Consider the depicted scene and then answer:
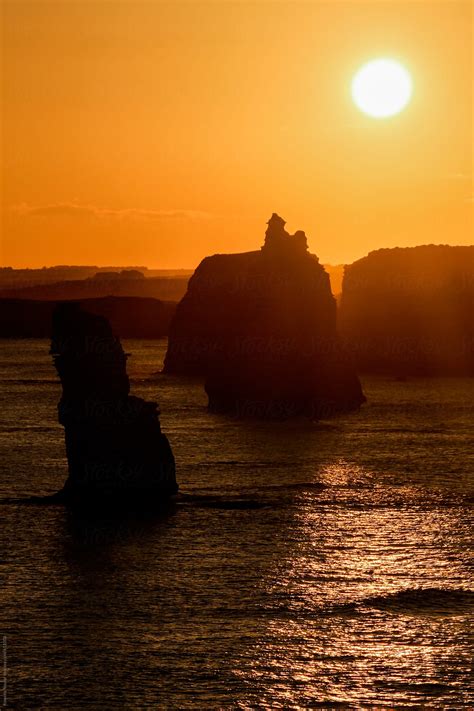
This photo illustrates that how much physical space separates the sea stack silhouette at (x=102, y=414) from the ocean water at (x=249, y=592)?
2.86 m

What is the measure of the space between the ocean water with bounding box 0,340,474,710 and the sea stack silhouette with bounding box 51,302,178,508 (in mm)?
2864

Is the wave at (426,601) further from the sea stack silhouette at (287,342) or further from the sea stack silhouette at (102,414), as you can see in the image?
the sea stack silhouette at (287,342)

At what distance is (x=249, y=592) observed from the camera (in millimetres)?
56750

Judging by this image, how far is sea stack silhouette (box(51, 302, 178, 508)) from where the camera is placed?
7006 cm

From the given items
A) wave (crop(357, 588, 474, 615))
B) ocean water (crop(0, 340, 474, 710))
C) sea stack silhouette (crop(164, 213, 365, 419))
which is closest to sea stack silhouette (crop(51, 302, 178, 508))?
ocean water (crop(0, 340, 474, 710))

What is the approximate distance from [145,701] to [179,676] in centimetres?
241

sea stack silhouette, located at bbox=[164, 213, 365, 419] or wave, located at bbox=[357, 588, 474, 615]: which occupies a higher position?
sea stack silhouette, located at bbox=[164, 213, 365, 419]

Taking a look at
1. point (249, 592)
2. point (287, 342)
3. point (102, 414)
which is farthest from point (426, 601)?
point (287, 342)

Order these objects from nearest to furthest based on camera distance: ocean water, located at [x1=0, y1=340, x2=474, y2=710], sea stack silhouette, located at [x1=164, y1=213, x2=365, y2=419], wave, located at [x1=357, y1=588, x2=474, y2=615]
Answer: ocean water, located at [x1=0, y1=340, x2=474, y2=710]
wave, located at [x1=357, y1=588, x2=474, y2=615]
sea stack silhouette, located at [x1=164, y1=213, x2=365, y2=419]

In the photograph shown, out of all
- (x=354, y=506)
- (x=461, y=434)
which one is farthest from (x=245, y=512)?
(x=461, y=434)

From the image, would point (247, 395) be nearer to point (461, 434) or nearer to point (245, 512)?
point (461, 434)

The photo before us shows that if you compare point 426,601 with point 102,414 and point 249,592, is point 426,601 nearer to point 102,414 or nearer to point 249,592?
point 249,592

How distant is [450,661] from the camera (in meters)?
46.6

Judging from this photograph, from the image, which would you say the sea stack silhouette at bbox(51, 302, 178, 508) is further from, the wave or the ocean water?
the wave
